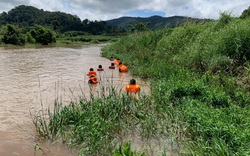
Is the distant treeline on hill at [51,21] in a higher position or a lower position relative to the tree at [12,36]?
higher

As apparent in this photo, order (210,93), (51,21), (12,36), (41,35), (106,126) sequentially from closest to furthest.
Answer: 1. (106,126)
2. (210,93)
3. (12,36)
4. (41,35)
5. (51,21)

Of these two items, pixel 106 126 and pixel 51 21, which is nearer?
pixel 106 126

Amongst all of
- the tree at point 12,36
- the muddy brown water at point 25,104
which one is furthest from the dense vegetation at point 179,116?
the tree at point 12,36

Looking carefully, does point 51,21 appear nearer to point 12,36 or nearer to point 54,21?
point 54,21

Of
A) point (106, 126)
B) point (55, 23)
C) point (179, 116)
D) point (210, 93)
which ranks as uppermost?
point (55, 23)

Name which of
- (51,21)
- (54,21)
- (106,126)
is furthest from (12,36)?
(51,21)

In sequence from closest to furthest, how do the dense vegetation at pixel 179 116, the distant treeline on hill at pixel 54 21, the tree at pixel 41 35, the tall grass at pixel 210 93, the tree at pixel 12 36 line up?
the tall grass at pixel 210 93, the dense vegetation at pixel 179 116, the tree at pixel 12 36, the tree at pixel 41 35, the distant treeline on hill at pixel 54 21

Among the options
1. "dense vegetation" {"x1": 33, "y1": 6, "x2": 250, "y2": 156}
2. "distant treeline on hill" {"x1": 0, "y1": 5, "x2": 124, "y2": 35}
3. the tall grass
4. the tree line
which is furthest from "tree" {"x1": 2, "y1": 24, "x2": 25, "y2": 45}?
"distant treeline on hill" {"x1": 0, "y1": 5, "x2": 124, "y2": 35}

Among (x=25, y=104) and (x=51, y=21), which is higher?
(x=51, y=21)

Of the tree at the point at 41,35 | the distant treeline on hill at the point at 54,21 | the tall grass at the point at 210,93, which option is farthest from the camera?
the distant treeline on hill at the point at 54,21

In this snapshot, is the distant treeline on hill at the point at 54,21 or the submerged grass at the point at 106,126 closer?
the submerged grass at the point at 106,126

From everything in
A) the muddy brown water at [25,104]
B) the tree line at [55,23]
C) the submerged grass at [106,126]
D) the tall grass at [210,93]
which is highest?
the tree line at [55,23]

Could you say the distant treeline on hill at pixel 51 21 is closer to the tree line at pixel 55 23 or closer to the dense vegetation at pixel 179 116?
the tree line at pixel 55 23

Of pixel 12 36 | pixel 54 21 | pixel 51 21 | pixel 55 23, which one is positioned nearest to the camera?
pixel 12 36
